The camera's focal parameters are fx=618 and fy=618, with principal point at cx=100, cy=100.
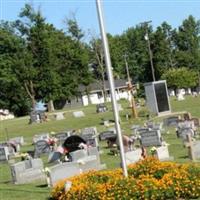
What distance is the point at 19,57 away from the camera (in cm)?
8469

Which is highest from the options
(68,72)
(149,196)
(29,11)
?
(29,11)

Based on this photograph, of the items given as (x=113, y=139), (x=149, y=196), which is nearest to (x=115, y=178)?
(x=149, y=196)

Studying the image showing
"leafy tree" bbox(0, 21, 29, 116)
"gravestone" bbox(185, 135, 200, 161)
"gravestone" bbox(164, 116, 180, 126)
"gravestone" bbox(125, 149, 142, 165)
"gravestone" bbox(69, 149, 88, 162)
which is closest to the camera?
"gravestone" bbox(125, 149, 142, 165)

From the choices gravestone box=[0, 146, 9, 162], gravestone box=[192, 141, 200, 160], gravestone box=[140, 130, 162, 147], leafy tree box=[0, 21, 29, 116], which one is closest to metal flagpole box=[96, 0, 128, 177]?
gravestone box=[192, 141, 200, 160]

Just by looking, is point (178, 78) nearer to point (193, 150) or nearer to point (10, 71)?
point (10, 71)

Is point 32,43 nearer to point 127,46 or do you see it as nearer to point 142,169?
point 127,46

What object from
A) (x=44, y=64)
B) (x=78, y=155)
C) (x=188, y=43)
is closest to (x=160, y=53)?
(x=188, y=43)

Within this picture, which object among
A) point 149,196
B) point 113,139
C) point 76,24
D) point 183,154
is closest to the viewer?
point 149,196

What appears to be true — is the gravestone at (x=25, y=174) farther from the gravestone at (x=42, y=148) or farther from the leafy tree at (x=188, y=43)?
the leafy tree at (x=188, y=43)

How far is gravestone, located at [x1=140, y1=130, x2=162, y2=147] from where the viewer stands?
2780cm

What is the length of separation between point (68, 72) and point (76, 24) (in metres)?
16.0

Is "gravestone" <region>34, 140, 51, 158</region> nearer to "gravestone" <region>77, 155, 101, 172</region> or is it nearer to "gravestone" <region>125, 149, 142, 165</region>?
"gravestone" <region>77, 155, 101, 172</region>

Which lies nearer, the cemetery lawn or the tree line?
the cemetery lawn

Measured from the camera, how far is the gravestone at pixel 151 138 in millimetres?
27797
